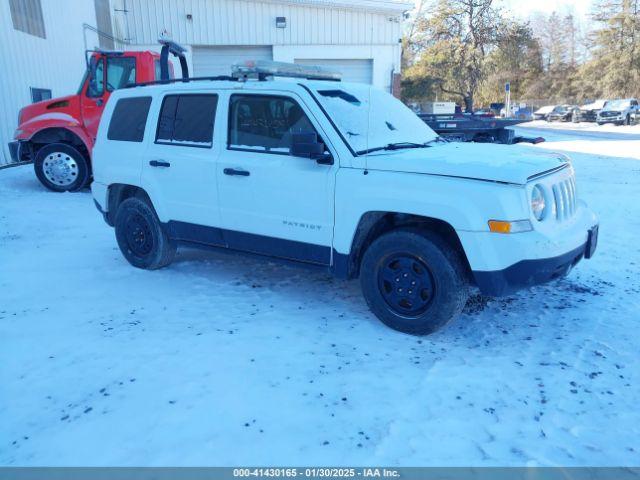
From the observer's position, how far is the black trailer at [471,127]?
12367 mm

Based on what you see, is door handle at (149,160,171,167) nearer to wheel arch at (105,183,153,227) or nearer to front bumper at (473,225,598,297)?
wheel arch at (105,183,153,227)

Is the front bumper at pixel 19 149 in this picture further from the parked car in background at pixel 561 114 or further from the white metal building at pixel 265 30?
the parked car in background at pixel 561 114

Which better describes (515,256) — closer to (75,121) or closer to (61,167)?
(75,121)

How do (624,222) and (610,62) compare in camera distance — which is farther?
(610,62)

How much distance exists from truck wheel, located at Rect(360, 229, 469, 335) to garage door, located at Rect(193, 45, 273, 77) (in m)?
15.9

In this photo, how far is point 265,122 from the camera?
14.8 feet

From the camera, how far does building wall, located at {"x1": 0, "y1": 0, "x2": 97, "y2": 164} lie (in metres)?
12.5

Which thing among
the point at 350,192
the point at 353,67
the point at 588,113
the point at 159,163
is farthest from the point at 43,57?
the point at 588,113

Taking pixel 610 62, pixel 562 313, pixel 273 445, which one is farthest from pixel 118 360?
pixel 610 62

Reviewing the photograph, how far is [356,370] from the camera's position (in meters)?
3.52

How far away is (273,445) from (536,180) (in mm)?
2470

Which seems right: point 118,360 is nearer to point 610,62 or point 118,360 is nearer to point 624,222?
point 624,222

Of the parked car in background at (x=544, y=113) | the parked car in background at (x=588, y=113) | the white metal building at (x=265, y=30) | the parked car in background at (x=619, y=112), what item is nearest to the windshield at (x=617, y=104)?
the parked car in background at (x=619, y=112)

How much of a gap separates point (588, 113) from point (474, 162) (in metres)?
41.1
